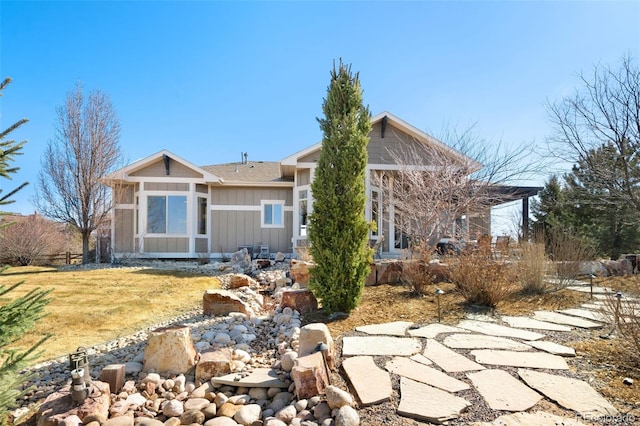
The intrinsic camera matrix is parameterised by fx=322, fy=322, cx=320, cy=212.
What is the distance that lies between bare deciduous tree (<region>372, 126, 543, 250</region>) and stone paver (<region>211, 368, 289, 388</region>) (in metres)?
5.70

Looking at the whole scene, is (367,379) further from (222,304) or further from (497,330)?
(222,304)

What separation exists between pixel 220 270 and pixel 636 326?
382 inches

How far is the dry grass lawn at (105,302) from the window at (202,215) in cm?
369

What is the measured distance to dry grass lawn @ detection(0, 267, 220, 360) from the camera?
172 inches

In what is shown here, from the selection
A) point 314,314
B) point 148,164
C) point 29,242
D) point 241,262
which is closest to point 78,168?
point 148,164

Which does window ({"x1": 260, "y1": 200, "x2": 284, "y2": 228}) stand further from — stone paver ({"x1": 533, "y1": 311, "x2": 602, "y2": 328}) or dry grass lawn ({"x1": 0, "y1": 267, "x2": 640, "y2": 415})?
stone paver ({"x1": 533, "y1": 311, "x2": 602, "y2": 328})

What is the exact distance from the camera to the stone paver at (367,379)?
2.29 m

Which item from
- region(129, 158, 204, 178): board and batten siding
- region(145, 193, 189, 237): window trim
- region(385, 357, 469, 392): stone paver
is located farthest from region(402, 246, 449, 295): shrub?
region(129, 158, 204, 178): board and batten siding

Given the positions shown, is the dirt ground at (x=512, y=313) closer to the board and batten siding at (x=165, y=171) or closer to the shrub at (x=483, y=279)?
the shrub at (x=483, y=279)

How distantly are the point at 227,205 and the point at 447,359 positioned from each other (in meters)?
12.3

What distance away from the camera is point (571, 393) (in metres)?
2.31

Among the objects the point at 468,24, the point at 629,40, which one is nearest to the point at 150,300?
the point at 468,24

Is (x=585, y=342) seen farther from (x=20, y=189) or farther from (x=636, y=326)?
(x=20, y=189)

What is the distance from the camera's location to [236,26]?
748 centimetres
